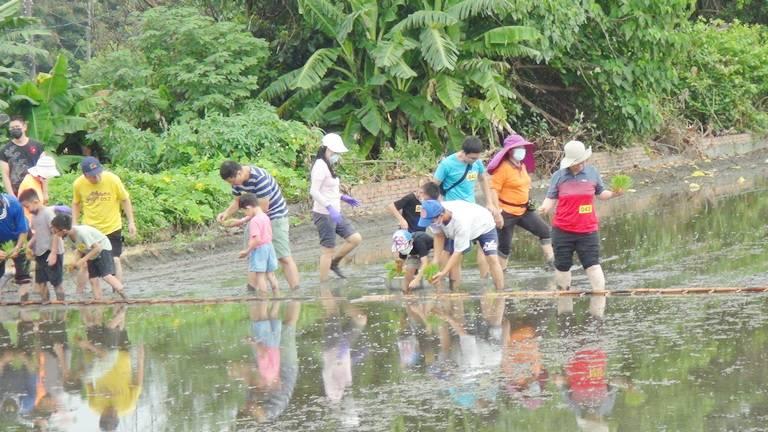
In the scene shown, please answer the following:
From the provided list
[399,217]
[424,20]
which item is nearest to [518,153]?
[399,217]

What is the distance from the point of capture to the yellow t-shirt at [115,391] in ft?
30.5

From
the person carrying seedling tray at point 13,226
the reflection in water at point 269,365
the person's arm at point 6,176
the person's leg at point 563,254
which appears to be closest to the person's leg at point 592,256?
the person's leg at point 563,254

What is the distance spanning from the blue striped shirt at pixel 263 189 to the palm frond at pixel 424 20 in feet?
26.5

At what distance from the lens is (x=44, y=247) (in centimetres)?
1401

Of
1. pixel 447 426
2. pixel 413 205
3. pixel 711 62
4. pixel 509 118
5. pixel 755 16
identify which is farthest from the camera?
pixel 755 16

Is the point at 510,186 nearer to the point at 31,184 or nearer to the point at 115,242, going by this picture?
the point at 115,242

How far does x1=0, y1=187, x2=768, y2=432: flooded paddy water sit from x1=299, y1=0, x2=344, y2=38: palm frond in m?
8.12

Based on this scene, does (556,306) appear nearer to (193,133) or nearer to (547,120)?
(193,133)

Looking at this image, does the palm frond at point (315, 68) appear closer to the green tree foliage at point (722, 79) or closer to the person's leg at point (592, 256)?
the person's leg at point (592, 256)

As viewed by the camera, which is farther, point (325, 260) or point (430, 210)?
point (325, 260)

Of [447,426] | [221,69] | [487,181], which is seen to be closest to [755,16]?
[221,69]

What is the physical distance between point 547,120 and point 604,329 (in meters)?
15.3

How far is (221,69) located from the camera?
21.6m

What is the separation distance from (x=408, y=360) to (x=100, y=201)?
18.0 ft
